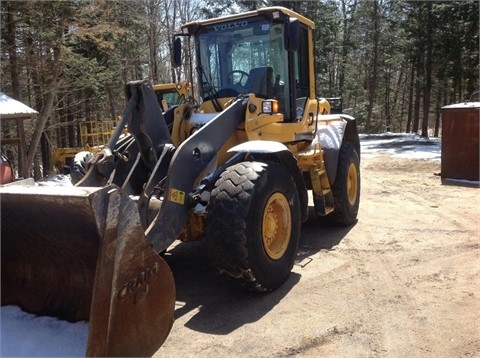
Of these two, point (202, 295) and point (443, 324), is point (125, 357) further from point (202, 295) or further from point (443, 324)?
point (443, 324)

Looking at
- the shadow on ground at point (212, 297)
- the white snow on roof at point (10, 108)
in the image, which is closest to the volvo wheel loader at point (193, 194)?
the shadow on ground at point (212, 297)

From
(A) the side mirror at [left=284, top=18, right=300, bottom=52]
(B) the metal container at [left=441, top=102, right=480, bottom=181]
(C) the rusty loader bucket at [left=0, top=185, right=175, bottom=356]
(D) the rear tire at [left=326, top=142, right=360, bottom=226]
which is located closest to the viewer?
(C) the rusty loader bucket at [left=0, top=185, right=175, bottom=356]

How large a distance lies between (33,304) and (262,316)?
176cm

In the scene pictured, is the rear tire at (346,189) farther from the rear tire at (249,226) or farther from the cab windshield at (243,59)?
the rear tire at (249,226)

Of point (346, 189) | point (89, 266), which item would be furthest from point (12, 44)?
point (89, 266)

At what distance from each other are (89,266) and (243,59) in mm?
3441

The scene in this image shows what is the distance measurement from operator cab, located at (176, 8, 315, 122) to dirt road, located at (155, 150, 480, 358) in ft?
6.23

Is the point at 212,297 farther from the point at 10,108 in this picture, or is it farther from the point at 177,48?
the point at 10,108

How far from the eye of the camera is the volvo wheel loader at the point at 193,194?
264 cm

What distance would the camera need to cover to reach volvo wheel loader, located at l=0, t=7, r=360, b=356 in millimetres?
2639

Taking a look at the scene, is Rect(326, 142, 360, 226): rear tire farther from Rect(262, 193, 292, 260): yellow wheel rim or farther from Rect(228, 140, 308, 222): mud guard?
Rect(262, 193, 292, 260): yellow wheel rim

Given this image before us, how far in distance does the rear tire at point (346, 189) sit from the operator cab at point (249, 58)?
107 centimetres

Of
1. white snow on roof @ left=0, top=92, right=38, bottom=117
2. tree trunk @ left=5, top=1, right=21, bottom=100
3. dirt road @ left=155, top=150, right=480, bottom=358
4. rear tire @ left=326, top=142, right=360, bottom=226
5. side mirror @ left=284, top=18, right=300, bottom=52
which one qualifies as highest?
tree trunk @ left=5, top=1, right=21, bottom=100

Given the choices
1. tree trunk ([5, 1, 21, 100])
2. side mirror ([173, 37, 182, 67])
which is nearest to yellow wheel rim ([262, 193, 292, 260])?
side mirror ([173, 37, 182, 67])
